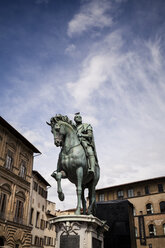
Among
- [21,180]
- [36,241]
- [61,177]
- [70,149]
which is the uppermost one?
[21,180]

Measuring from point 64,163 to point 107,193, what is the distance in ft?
136

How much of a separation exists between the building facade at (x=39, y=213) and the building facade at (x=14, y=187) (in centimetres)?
209

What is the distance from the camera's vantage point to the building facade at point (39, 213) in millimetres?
Result: 29938

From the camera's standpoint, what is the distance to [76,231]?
504 centimetres

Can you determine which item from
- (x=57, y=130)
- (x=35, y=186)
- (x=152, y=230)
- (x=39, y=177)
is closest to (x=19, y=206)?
(x=35, y=186)

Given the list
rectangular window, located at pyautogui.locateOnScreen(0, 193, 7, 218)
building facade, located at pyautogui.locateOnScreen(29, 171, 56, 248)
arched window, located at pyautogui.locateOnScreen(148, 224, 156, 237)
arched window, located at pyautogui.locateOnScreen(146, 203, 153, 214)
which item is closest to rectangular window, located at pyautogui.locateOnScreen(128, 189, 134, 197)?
arched window, located at pyautogui.locateOnScreen(146, 203, 153, 214)

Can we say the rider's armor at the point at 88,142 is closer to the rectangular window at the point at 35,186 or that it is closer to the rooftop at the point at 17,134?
the rooftop at the point at 17,134

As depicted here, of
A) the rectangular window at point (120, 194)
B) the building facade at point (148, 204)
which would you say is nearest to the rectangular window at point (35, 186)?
the building facade at point (148, 204)

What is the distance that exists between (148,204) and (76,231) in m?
39.9

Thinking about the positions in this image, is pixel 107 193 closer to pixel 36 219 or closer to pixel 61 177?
pixel 36 219

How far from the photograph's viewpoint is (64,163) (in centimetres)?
580

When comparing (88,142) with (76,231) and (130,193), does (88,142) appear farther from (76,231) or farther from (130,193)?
(130,193)

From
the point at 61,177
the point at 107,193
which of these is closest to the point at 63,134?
the point at 61,177

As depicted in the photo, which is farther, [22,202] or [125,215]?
[22,202]
